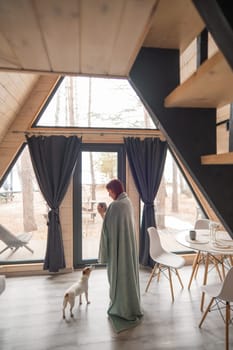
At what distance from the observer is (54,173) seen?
12.8ft

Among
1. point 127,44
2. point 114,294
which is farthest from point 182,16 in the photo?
point 114,294

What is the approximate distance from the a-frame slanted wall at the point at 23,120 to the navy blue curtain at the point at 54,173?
0.29 m

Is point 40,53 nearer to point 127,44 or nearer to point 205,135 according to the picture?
point 127,44

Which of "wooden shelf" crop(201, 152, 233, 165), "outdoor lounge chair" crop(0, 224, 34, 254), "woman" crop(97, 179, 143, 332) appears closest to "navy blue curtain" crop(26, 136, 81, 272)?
"outdoor lounge chair" crop(0, 224, 34, 254)

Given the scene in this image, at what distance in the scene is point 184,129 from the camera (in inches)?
41.4

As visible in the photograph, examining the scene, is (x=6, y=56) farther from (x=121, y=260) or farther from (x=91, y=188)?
(x=91, y=188)

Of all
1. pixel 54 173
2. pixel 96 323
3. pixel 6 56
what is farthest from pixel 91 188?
pixel 6 56

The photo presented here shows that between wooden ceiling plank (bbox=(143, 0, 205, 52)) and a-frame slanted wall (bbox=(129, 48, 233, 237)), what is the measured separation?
53mm

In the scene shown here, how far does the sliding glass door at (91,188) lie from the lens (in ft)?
13.7

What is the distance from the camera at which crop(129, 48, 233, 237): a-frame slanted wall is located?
96 cm

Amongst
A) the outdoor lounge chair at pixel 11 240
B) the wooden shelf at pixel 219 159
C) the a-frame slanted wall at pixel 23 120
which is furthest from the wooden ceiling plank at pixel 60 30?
the outdoor lounge chair at pixel 11 240

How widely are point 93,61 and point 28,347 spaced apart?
8.67 feet

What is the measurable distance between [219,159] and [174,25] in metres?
0.57

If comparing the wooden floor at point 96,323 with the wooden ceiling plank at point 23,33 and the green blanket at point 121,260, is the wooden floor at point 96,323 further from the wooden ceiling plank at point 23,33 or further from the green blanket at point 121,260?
the wooden ceiling plank at point 23,33
